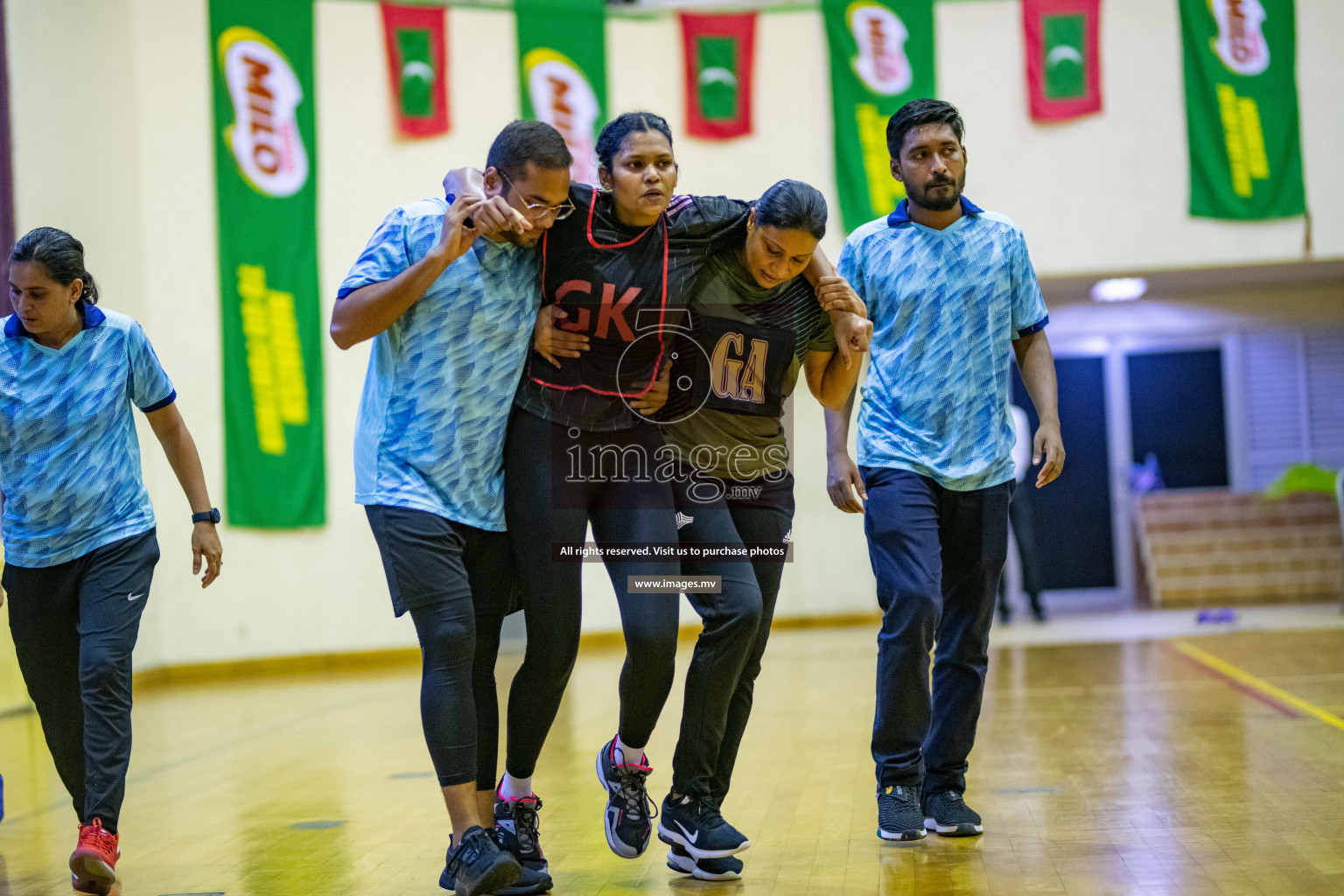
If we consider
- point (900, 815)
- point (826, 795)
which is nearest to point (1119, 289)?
point (826, 795)

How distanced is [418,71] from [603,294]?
6565mm

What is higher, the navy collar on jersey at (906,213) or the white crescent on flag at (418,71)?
the white crescent on flag at (418,71)

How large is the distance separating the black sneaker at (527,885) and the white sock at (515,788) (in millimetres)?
165

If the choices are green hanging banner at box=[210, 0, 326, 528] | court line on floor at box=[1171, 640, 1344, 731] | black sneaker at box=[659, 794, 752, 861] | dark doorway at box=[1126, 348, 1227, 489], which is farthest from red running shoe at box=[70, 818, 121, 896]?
dark doorway at box=[1126, 348, 1227, 489]

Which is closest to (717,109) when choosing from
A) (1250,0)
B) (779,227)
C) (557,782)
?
(1250,0)

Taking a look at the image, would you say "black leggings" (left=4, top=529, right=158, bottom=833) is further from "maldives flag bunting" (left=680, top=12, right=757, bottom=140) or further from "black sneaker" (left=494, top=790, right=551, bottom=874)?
"maldives flag bunting" (left=680, top=12, right=757, bottom=140)

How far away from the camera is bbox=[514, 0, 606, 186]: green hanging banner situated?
28.6 feet

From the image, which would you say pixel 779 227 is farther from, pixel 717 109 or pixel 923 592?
pixel 717 109

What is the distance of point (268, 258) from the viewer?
8242 millimetres

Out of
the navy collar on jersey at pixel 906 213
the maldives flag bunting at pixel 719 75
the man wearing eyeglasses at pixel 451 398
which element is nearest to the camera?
the man wearing eyeglasses at pixel 451 398

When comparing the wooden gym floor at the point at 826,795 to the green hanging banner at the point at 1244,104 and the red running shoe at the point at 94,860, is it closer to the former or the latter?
Result: the red running shoe at the point at 94,860

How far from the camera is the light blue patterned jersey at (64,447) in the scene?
2893mm

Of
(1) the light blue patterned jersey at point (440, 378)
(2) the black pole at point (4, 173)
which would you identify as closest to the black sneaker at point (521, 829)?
(1) the light blue patterned jersey at point (440, 378)

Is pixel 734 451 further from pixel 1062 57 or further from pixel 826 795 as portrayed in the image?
pixel 1062 57
